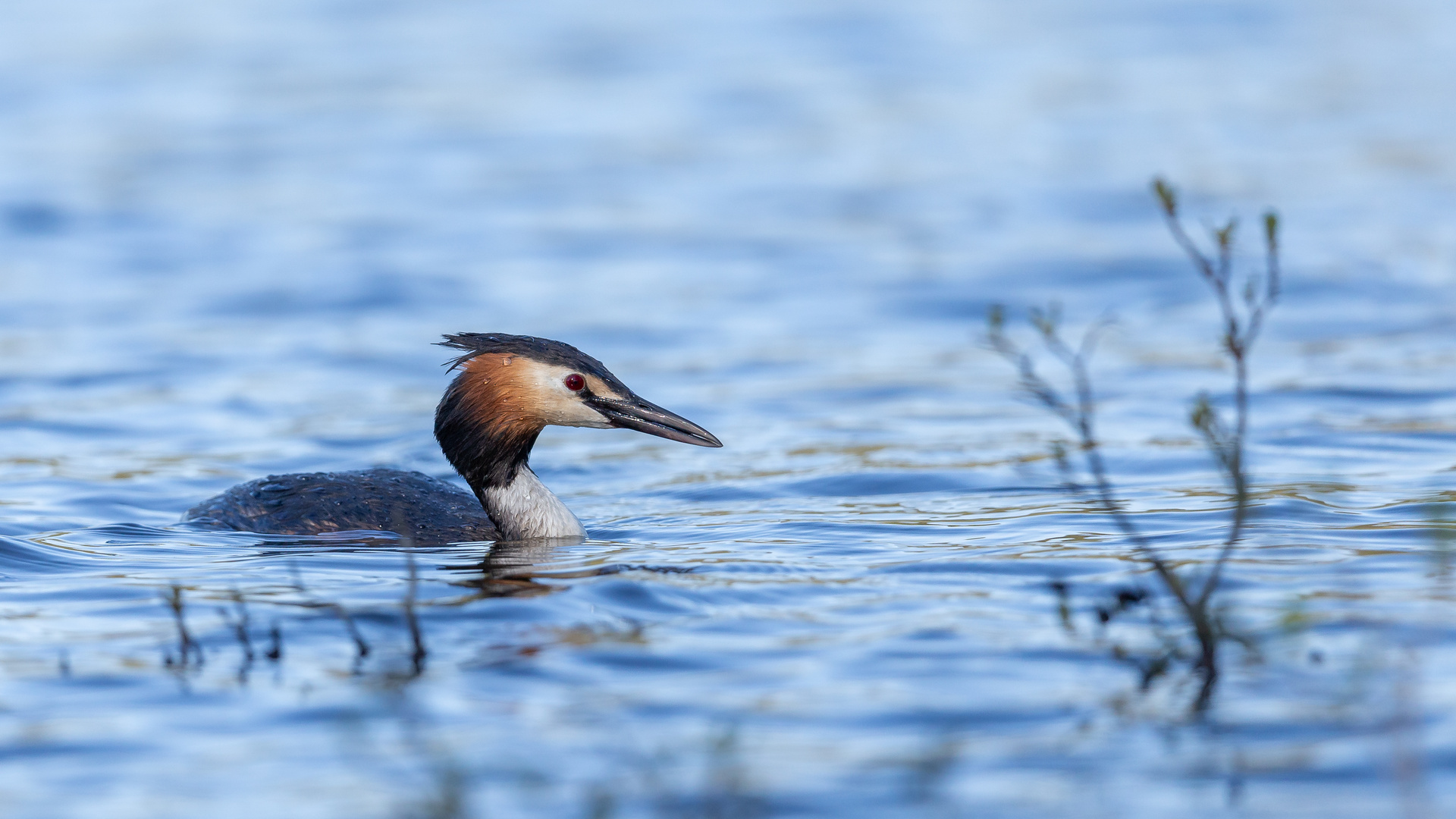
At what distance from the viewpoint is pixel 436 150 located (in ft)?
70.6

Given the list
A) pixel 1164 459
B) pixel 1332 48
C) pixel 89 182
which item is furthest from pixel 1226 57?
pixel 1164 459

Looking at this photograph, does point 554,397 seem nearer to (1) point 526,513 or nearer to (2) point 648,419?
(2) point 648,419

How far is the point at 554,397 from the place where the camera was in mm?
8766

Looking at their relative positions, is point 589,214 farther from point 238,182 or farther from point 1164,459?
point 1164,459

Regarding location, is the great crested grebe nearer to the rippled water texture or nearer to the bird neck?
the bird neck

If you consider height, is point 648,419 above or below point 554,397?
below

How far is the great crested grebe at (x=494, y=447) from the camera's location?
8.74 meters

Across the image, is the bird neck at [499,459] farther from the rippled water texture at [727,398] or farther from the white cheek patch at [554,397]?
the rippled water texture at [727,398]

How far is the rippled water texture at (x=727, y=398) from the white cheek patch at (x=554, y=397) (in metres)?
0.60

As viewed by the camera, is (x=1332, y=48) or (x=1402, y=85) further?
(x=1332, y=48)

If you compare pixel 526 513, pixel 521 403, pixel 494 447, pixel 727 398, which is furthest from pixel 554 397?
pixel 727 398

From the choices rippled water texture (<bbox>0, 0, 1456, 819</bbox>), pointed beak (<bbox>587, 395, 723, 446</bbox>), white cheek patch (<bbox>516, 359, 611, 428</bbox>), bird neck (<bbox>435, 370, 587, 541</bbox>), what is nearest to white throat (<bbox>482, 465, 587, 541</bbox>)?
bird neck (<bbox>435, 370, 587, 541</bbox>)

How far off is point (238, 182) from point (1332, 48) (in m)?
14.6

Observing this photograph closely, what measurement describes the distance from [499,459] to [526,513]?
0.28m
